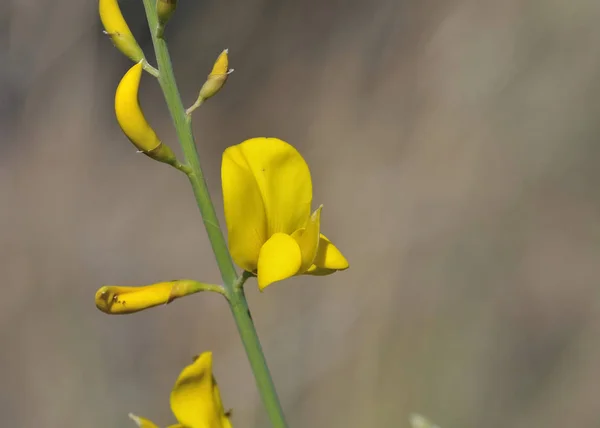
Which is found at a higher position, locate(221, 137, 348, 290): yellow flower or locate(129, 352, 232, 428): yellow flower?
Result: locate(221, 137, 348, 290): yellow flower

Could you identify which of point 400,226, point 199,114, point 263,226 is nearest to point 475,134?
point 400,226

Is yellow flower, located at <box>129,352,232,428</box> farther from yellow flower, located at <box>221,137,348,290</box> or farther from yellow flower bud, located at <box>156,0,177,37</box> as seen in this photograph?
yellow flower bud, located at <box>156,0,177,37</box>

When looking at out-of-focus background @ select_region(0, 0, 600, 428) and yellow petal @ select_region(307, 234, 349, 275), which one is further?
out-of-focus background @ select_region(0, 0, 600, 428)

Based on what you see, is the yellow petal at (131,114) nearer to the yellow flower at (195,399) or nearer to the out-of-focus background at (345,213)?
the yellow flower at (195,399)

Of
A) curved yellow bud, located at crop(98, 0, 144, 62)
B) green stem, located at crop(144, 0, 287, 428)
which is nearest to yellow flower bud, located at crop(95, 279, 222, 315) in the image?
green stem, located at crop(144, 0, 287, 428)

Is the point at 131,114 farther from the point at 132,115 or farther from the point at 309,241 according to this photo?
the point at 309,241
